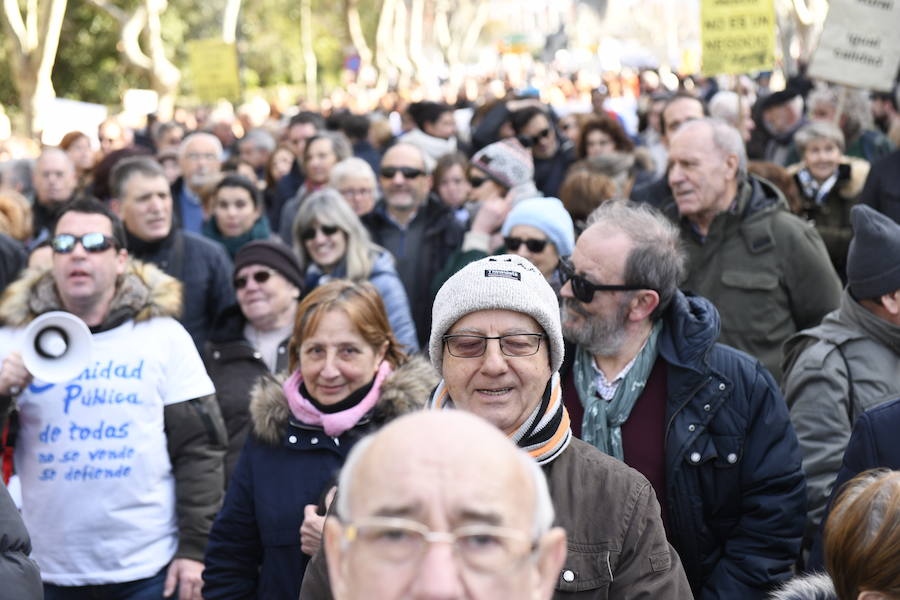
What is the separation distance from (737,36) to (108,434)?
724 cm

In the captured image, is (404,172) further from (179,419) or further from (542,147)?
(179,419)

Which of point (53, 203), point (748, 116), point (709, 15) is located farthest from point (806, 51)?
point (53, 203)

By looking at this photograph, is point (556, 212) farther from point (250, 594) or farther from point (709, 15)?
point (709, 15)

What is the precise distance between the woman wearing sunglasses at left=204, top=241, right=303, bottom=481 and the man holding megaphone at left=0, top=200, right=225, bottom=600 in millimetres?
715

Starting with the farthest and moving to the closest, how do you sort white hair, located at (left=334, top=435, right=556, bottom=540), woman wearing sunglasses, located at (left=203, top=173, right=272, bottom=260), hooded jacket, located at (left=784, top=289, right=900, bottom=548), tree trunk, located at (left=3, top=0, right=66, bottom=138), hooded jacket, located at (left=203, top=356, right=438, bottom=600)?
tree trunk, located at (left=3, top=0, right=66, bottom=138) < woman wearing sunglasses, located at (left=203, top=173, right=272, bottom=260) < hooded jacket, located at (left=784, top=289, right=900, bottom=548) < hooded jacket, located at (left=203, top=356, right=438, bottom=600) < white hair, located at (left=334, top=435, right=556, bottom=540)

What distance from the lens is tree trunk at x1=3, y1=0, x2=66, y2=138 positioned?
24.2 m

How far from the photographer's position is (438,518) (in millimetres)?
1840

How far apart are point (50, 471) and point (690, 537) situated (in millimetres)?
2310

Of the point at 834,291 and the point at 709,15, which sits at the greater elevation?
the point at 709,15

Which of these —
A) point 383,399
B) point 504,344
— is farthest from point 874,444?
point 383,399

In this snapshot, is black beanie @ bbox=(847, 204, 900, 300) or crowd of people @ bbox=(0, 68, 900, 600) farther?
black beanie @ bbox=(847, 204, 900, 300)

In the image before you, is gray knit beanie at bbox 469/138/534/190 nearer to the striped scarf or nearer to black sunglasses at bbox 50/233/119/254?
black sunglasses at bbox 50/233/119/254

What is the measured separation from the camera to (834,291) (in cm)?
540

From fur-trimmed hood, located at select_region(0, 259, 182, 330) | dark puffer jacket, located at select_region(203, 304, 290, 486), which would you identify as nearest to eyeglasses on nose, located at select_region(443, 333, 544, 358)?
fur-trimmed hood, located at select_region(0, 259, 182, 330)
